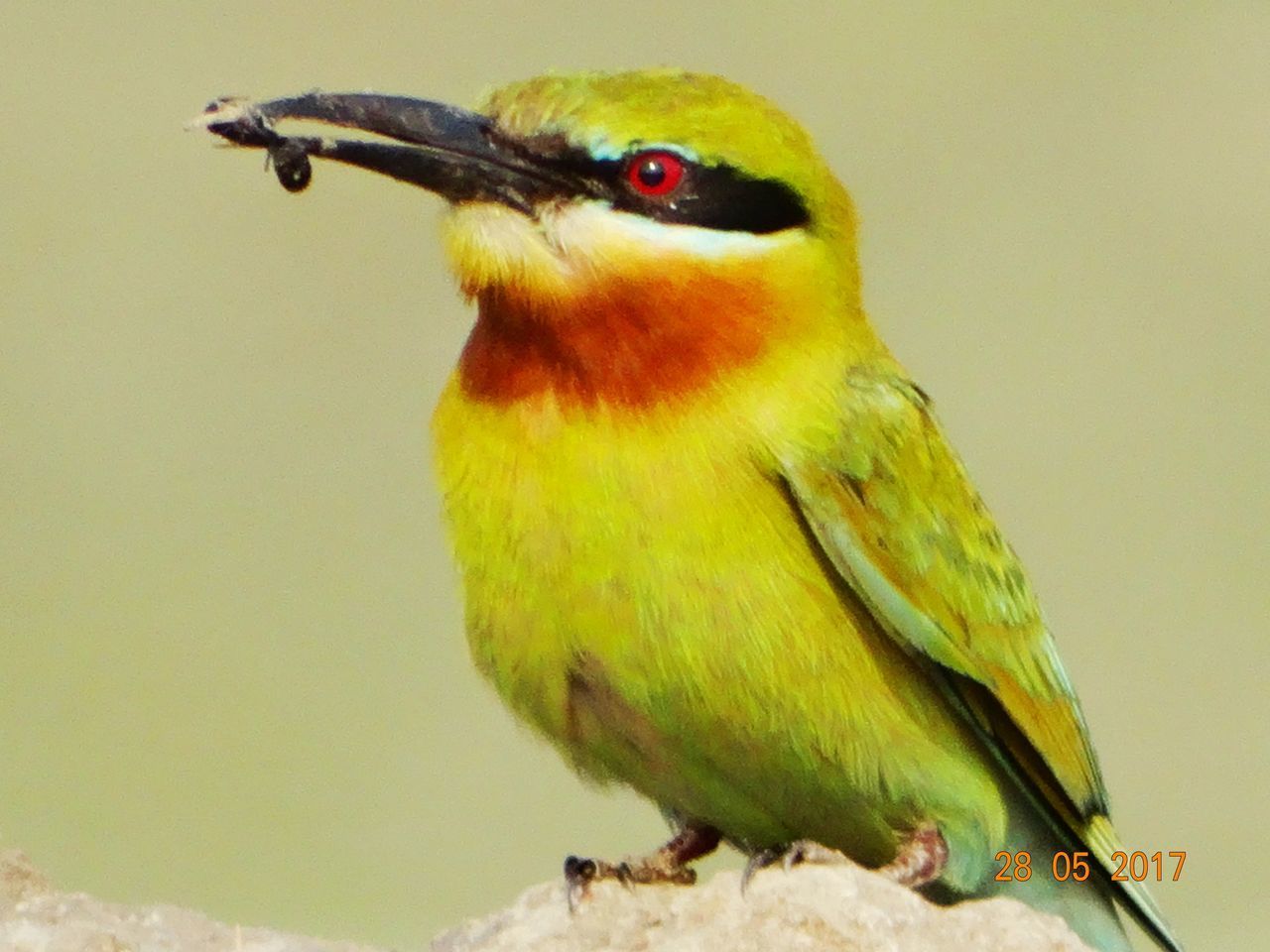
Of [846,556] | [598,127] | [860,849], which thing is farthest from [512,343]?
[860,849]

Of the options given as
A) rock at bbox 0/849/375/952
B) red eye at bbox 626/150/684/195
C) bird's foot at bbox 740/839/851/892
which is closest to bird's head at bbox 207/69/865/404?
red eye at bbox 626/150/684/195

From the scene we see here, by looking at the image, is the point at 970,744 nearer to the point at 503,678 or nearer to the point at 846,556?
the point at 846,556

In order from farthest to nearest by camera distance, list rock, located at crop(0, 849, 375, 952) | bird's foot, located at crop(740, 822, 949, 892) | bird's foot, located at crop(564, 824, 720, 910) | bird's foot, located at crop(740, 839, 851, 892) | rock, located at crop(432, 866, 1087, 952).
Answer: bird's foot, located at crop(564, 824, 720, 910)
bird's foot, located at crop(740, 822, 949, 892)
bird's foot, located at crop(740, 839, 851, 892)
rock, located at crop(0, 849, 375, 952)
rock, located at crop(432, 866, 1087, 952)

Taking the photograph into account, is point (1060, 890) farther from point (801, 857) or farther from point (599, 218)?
point (599, 218)

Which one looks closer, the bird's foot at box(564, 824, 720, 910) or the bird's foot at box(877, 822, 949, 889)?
the bird's foot at box(877, 822, 949, 889)

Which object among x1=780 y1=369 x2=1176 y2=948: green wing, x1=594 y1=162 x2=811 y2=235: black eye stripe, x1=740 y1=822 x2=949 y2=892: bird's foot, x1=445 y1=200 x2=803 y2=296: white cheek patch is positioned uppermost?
x1=594 y1=162 x2=811 y2=235: black eye stripe

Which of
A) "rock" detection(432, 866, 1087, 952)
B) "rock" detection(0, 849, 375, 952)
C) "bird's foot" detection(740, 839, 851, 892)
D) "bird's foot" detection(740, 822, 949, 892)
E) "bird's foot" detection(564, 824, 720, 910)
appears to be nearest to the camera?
"rock" detection(432, 866, 1087, 952)

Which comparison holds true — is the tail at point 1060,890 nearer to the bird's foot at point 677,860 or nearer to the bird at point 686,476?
the bird at point 686,476

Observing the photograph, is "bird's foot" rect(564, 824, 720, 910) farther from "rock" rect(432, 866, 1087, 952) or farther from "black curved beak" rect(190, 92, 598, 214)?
"black curved beak" rect(190, 92, 598, 214)

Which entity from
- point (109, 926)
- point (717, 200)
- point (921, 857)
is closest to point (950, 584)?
point (921, 857)

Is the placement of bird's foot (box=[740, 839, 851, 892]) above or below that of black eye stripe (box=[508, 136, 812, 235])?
below
